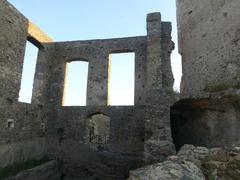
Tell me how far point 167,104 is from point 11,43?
6441 millimetres

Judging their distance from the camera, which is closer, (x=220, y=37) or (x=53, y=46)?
(x=220, y=37)

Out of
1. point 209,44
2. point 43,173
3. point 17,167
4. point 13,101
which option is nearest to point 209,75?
point 209,44

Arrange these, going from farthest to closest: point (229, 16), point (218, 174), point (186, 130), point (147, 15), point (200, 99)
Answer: point (147, 15) → point (186, 130) → point (229, 16) → point (200, 99) → point (218, 174)

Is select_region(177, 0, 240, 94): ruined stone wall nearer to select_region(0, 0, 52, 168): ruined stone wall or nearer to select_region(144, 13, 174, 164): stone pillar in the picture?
select_region(144, 13, 174, 164): stone pillar

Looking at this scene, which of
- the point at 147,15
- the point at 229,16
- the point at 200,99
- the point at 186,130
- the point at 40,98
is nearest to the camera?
the point at 200,99

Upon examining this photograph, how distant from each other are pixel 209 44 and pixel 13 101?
8.01 metres

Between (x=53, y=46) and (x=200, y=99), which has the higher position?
(x=53, y=46)

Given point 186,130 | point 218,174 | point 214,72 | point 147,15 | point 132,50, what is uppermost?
point 147,15

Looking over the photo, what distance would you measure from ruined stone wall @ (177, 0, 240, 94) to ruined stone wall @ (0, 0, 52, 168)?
710 centimetres

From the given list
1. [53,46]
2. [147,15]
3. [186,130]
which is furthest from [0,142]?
[147,15]

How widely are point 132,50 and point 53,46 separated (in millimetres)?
4371

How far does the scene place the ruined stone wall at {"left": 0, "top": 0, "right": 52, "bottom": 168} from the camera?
802cm

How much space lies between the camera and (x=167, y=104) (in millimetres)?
7152

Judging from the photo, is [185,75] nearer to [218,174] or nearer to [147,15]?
[147,15]
